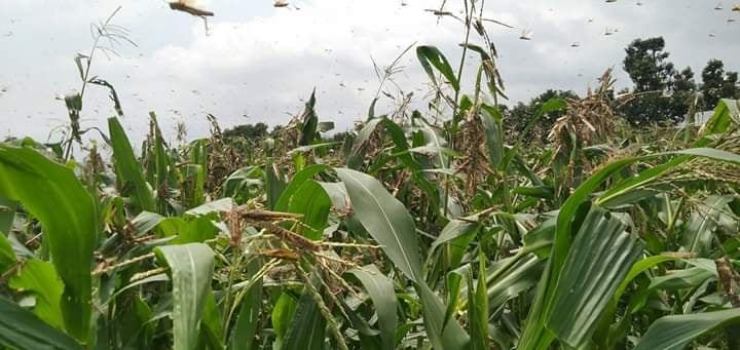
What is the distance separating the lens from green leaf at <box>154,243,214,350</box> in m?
0.81

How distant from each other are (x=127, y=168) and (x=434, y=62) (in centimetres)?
83

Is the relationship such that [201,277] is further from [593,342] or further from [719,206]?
[719,206]

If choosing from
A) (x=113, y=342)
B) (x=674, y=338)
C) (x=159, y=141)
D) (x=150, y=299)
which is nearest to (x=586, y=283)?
(x=674, y=338)

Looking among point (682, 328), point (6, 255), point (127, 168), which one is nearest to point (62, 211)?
point (6, 255)

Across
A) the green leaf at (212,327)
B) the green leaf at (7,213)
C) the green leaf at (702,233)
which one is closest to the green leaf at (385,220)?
the green leaf at (212,327)

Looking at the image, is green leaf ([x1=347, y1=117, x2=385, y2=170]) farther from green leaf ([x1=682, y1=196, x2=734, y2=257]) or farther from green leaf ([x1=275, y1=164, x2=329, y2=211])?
green leaf ([x1=682, y1=196, x2=734, y2=257])

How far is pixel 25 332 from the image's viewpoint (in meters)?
0.88

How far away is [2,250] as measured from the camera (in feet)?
3.24

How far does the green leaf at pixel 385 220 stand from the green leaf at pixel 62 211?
15.5 inches

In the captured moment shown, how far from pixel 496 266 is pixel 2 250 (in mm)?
794

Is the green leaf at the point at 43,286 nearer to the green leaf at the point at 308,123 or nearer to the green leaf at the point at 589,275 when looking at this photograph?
the green leaf at the point at 589,275

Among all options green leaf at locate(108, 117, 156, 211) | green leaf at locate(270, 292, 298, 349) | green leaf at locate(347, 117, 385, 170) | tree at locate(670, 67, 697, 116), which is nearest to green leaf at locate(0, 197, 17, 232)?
green leaf at locate(108, 117, 156, 211)

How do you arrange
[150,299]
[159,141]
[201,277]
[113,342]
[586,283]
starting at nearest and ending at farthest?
[201,277] → [586,283] → [113,342] → [150,299] → [159,141]

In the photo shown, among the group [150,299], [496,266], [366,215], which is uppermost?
[366,215]
